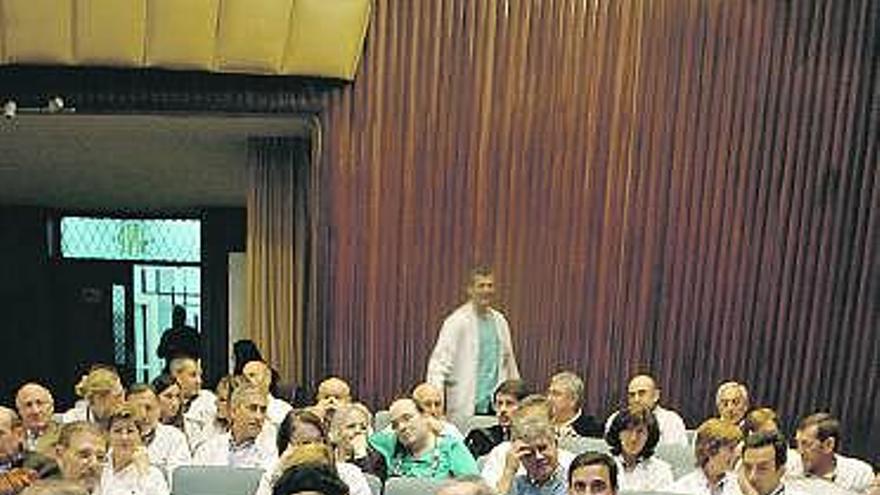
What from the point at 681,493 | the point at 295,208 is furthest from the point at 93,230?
the point at 681,493

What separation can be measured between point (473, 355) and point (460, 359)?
0.24ft

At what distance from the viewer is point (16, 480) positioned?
435 centimetres

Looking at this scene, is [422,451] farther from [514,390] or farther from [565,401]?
[565,401]

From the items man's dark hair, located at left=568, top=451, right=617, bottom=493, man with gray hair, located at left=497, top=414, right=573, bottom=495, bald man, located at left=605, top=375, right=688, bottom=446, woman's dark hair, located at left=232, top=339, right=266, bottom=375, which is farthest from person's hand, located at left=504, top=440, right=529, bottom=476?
woman's dark hair, located at left=232, top=339, right=266, bottom=375

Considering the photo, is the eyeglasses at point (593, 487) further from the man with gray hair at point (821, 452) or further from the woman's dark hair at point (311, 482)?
the man with gray hair at point (821, 452)

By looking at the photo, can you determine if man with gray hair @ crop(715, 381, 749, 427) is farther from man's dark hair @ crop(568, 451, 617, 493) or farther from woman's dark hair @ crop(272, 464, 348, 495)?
woman's dark hair @ crop(272, 464, 348, 495)

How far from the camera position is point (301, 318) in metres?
9.14

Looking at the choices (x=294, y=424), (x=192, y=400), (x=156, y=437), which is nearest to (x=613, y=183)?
(x=192, y=400)

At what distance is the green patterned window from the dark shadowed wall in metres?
3.95

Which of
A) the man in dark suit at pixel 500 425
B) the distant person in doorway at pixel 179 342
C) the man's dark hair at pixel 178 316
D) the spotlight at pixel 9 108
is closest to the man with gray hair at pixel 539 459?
the man in dark suit at pixel 500 425

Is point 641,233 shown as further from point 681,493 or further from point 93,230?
point 93,230

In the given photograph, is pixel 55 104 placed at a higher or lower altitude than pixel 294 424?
higher

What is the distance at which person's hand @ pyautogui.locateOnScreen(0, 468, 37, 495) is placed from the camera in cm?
430

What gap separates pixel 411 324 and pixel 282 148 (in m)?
2.05
